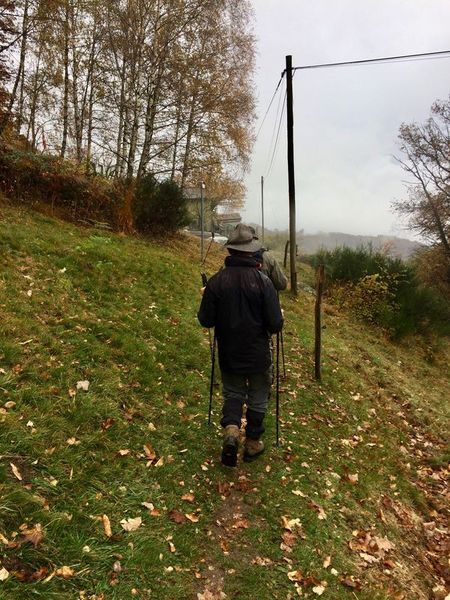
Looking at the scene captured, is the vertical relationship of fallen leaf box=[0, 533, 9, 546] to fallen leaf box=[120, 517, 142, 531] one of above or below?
above

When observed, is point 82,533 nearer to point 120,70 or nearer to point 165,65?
point 165,65

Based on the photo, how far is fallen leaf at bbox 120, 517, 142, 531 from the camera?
3213 mm

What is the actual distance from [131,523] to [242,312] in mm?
2057

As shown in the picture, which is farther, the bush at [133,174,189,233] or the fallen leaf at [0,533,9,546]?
the bush at [133,174,189,233]

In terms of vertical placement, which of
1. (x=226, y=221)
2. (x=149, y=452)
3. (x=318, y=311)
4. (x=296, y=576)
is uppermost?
(x=226, y=221)

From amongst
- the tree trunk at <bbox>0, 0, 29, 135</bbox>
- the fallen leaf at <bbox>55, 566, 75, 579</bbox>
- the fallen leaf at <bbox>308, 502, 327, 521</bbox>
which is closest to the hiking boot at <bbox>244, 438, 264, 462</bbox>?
the fallen leaf at <bbox>308, 502, 327, 521</bbox>

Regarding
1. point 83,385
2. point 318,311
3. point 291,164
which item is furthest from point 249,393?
point 291,164

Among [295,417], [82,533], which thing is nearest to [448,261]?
[295,417]

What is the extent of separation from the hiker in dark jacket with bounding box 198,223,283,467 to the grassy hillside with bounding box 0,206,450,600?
72 cm

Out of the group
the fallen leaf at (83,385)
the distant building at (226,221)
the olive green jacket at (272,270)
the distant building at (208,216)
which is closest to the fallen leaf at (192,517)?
the fallen leaf at (83,385)

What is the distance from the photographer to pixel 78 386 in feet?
15.1

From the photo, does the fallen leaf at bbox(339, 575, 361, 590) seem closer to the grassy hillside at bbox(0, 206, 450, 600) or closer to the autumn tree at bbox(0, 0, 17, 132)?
the grassy hillside at bbox(0, 206, 450, 600)

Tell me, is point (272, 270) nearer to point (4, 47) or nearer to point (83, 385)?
point (83, 385)

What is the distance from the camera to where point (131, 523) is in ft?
10.7
